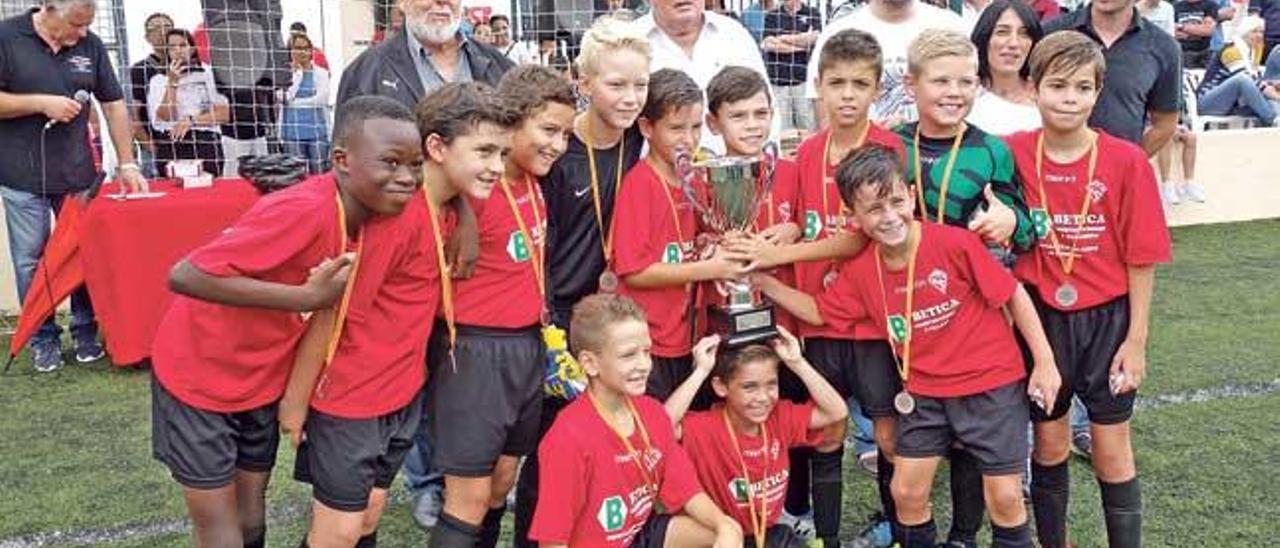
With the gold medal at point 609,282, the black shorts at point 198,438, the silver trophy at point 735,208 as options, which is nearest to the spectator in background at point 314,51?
the gold medal at point 609,282

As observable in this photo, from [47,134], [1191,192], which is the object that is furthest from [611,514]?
[1191,192]

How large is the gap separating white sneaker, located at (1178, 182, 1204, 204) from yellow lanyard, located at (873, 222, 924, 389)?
290 inches

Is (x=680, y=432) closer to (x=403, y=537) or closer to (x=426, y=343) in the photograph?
(x=426, y=343)

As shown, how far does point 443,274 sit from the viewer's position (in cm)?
299

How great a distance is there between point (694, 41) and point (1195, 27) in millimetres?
9903

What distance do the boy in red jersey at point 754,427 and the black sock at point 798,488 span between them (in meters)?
0.29

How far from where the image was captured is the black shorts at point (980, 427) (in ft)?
10.4

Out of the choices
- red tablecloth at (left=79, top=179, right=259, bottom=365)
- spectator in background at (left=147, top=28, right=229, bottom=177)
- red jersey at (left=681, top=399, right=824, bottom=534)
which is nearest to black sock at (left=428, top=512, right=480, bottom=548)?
red jersey at (left=681, top=399, right=824, bottom=534)

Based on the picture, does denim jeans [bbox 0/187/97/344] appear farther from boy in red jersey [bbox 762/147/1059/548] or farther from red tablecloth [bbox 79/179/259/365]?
boy in red jersey [bbox 762/147/1059/548]

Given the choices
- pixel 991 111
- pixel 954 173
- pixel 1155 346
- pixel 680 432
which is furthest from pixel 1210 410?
pixel 680 432

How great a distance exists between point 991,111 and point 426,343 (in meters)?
1.90

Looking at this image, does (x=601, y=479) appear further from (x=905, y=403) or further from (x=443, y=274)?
(x=905, y=403)

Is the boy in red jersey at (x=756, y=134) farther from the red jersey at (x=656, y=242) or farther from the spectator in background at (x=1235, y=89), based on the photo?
the spectator in background at (x=1235, y=89)

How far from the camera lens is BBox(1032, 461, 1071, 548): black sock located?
3350mm
